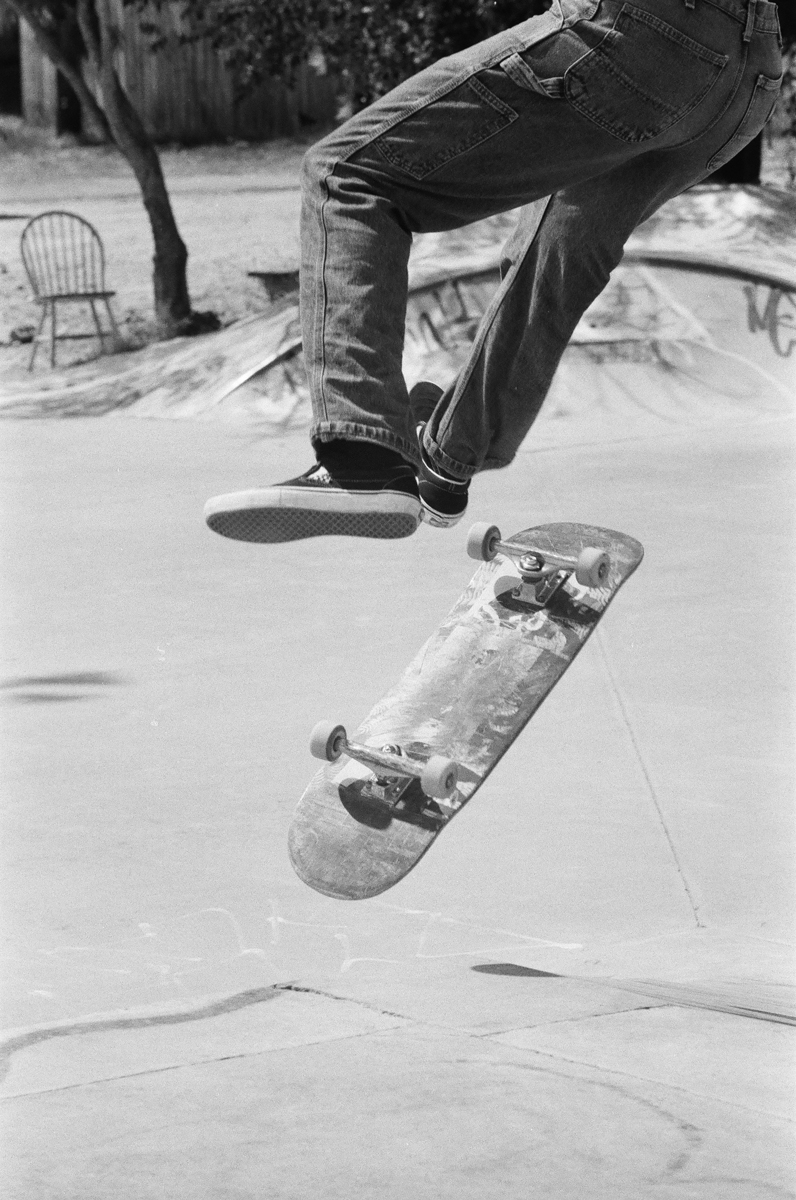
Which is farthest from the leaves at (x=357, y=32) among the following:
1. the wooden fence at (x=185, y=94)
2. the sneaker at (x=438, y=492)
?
the sneaker at (x=438, y=492)

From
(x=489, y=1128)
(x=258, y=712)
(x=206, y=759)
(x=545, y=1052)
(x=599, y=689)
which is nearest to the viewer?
(x=489, y=1128)

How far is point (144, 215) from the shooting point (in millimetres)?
16719

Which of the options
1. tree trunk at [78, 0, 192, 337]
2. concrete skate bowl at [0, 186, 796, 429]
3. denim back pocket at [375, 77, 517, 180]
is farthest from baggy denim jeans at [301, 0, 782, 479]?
tree trunk at [78, 0, 192, 337]

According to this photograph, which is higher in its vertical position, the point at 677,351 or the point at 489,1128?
the point at 489,1128

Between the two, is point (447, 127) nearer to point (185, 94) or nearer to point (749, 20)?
point (749, 20)

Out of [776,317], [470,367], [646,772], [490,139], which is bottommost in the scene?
[776,317]

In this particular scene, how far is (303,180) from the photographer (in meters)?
2.90

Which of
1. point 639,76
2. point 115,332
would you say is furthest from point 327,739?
point 115,332

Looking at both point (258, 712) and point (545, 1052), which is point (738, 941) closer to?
point (545, 1052)

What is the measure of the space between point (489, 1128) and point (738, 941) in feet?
5.62

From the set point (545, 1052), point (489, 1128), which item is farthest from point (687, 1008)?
point (489, 1128)

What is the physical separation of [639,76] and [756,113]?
34 centimetres

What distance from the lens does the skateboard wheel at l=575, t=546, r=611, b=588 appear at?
3400mm

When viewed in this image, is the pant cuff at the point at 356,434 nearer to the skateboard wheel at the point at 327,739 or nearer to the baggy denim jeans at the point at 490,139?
the baggy denim jeans at the point at 490,139
